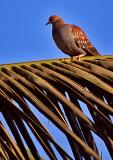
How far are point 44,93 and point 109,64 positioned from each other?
1.73ft

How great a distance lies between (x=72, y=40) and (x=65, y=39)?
16cm

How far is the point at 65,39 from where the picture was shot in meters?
8.11

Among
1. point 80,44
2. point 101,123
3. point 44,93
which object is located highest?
point 80,44

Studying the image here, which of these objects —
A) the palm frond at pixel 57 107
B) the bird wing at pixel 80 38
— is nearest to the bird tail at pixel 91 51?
the bird wing at pixel 80 38

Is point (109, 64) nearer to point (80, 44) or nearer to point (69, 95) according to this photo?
point (69, 95)

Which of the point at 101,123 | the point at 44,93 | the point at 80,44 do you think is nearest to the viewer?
the point at 101,123

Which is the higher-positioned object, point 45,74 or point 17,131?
point 45,74

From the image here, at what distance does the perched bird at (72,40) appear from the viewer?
7.84 metres

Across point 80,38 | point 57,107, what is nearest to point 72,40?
point 80,38

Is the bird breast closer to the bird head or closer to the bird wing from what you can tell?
the bird wing

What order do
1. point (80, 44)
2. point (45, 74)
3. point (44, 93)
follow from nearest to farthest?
point (44, 93)
point (45, 74)
point (80, 44)

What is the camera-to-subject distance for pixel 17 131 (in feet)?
7.89

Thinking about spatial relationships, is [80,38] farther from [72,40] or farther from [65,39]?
[65,39]

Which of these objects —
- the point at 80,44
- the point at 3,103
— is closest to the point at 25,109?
the point at 3,103
